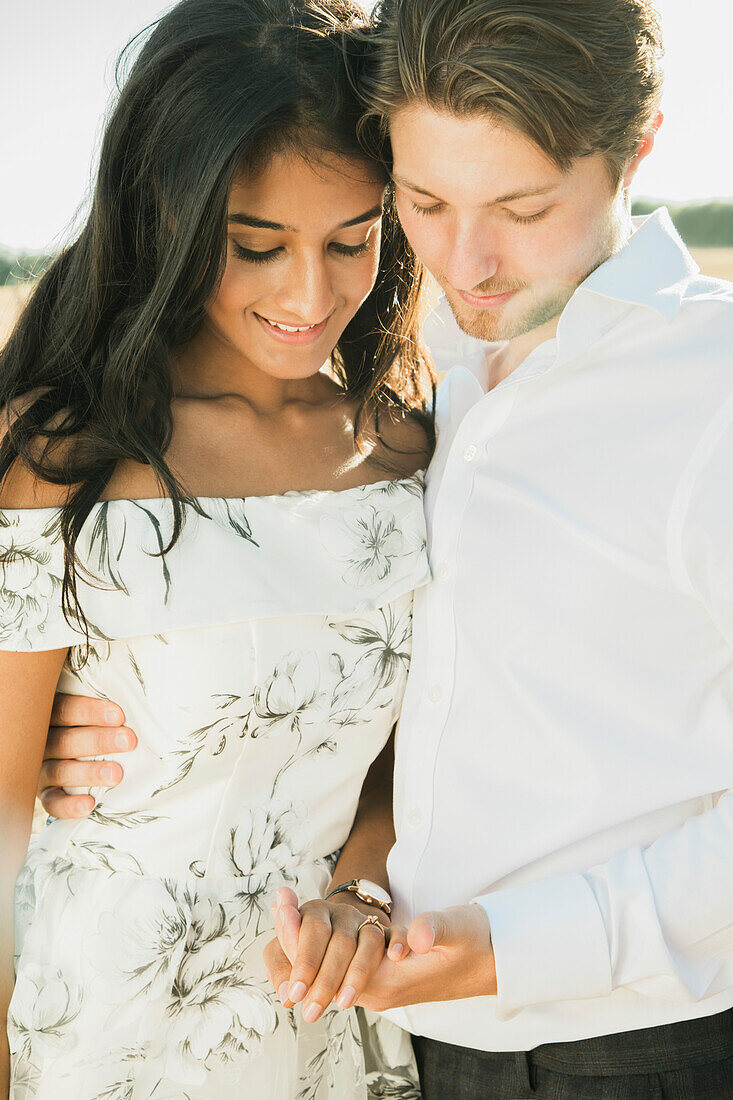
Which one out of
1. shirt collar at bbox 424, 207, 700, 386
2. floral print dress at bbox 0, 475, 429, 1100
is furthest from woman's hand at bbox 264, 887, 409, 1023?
shirt collar at bbox 424, 207, 700, 386

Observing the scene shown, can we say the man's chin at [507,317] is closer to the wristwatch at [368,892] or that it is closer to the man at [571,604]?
the man at [571,604]

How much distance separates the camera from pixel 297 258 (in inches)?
61.3

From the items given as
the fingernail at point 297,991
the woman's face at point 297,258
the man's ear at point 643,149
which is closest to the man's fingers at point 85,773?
the fingernail at point 297,991

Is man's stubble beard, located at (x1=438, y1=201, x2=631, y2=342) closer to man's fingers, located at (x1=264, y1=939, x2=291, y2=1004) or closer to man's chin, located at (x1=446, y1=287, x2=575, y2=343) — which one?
man's chin, located at (x1=446, y1=287, x2=575, y2=343)

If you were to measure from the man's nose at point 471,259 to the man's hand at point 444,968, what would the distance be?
92 centimetres

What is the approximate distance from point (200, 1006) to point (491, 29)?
60.9 inches

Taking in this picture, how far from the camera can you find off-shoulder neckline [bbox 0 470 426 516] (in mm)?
1471

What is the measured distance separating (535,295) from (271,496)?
0.53m

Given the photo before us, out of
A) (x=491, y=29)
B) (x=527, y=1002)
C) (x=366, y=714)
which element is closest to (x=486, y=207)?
(x=491, y=29)

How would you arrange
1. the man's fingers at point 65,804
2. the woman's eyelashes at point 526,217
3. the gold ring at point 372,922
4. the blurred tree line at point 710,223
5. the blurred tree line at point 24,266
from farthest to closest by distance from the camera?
the blurred tree line at point 710,223, the blurred tree line at point 24,266, the man's fingers at point 65,804, the woman's eyelashes at point 526,217, the gold ring at point 372,922

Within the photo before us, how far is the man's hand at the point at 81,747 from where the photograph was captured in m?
1.54

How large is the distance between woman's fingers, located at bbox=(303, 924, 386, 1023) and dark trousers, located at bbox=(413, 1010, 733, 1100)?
0.39 m

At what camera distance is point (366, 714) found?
1619 millimetres

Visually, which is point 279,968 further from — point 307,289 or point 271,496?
point 307,289
